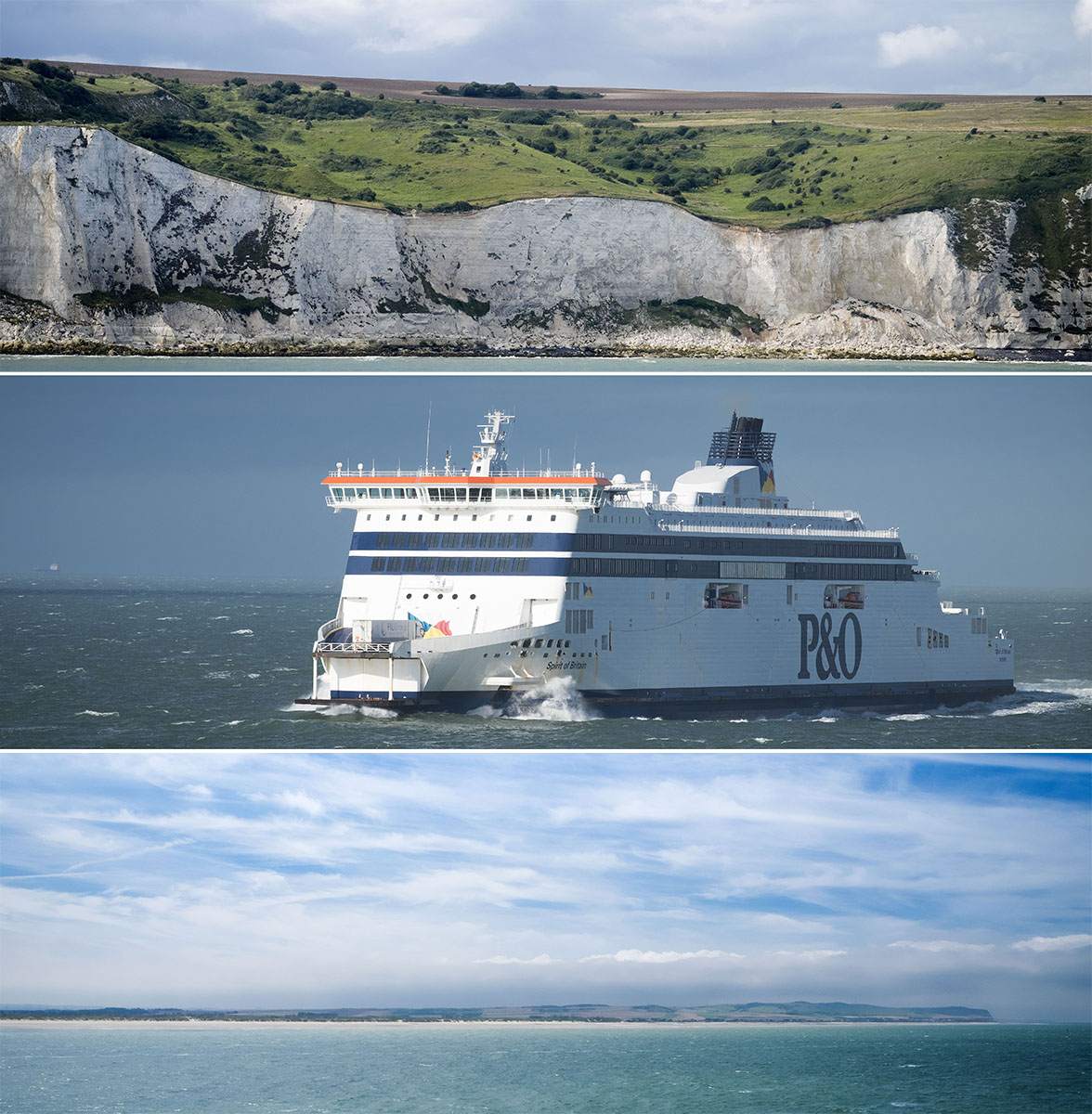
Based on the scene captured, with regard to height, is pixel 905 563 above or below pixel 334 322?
below

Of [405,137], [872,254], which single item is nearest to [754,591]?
[872,254]

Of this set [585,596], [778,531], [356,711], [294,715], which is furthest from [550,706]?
[778,531]

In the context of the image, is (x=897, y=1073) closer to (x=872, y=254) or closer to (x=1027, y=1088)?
(x=1027, y=1088)

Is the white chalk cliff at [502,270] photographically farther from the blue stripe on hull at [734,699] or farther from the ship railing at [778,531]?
the ship railing at [778,531]

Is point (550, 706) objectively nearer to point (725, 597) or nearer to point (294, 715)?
point (294, 715)

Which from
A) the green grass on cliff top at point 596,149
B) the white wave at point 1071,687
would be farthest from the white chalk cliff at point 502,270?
the white wave at point 1071,687

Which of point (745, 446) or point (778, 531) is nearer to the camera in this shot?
point (778, 531)
